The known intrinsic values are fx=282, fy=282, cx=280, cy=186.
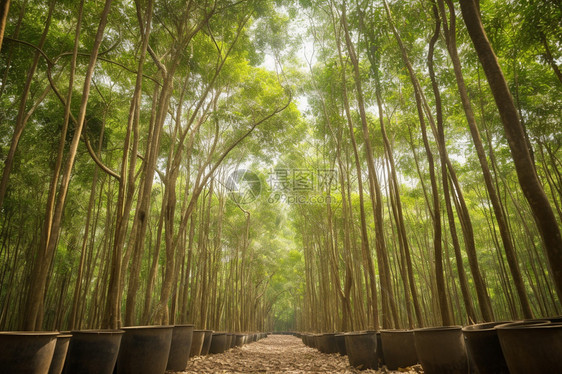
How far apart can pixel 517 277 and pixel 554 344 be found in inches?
73.7

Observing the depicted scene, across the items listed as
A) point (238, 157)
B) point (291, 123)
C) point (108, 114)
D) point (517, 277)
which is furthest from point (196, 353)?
point (238, 157)

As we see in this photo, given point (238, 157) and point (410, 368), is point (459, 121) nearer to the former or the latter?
point (410, 368)

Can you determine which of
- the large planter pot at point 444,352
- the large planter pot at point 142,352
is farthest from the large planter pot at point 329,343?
the large planter pot at point 142,352

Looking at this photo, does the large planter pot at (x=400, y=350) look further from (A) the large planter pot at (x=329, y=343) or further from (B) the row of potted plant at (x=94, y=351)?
(B) the row of potted plant at (x=94, y=351)

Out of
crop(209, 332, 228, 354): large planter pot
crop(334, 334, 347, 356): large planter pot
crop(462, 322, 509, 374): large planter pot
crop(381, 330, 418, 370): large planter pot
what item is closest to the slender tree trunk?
crop(462, 322, 509, 374): large planter pot

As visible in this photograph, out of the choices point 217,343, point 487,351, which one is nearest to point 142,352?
point 487,351

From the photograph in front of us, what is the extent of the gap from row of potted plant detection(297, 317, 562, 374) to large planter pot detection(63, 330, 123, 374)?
9.27ft

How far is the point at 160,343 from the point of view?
116 inches

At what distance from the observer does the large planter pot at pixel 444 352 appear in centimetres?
254

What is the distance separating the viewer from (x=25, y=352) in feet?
5.95

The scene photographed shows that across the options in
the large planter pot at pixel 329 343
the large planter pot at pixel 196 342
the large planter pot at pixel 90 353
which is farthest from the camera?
the large planter pot at pixel 329 343

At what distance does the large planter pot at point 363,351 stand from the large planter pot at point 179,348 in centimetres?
226

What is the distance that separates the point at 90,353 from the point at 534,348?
3111 mm

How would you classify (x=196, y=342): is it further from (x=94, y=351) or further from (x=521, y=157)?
(x=521, y=157)
